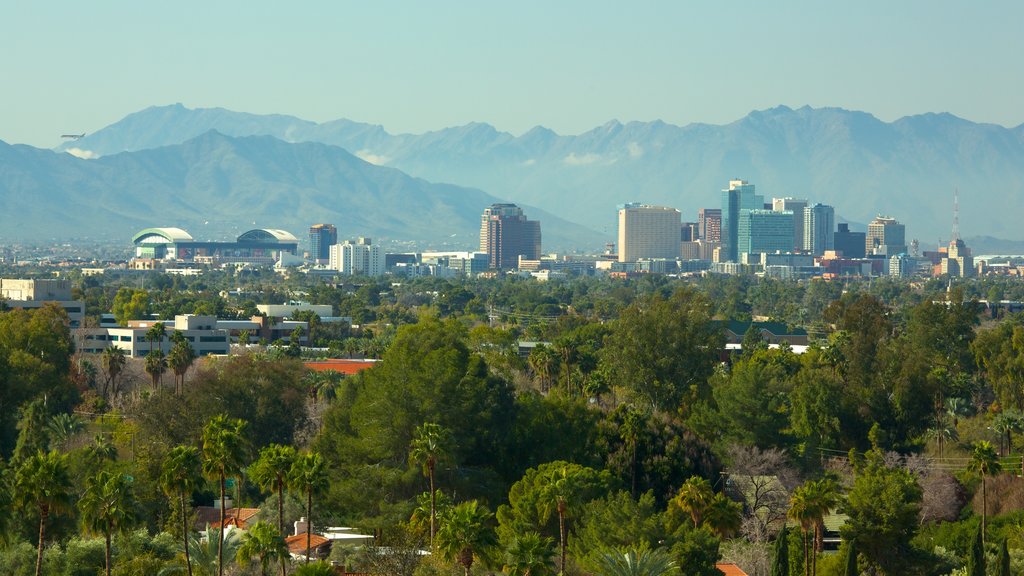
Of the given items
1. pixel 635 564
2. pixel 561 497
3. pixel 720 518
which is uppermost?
pixel 561 497

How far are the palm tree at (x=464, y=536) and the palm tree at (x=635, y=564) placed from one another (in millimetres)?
3431

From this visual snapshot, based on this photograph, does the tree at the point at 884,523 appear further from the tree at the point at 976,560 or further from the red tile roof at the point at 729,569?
the tree at the point at 976,560

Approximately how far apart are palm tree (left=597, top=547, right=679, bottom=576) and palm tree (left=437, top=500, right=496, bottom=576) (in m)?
3.43

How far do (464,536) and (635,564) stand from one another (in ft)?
15.1

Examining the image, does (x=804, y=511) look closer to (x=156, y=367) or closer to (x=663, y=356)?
(x=663, y=356)

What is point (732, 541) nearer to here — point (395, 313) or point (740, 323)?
point (740, 323)

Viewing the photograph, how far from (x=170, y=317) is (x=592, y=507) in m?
95.5

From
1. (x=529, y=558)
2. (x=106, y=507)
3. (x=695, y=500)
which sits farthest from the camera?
(x=695, y=500)

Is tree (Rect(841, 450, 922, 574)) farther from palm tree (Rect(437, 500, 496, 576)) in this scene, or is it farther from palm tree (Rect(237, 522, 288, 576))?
palm tree (Rect(237, 522, 288, 576))

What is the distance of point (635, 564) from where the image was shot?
44969 millimetres

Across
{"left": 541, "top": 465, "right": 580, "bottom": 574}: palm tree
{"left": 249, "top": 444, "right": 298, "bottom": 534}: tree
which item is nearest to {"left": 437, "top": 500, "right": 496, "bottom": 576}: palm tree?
{"left": 541, "top": 465, "right": 580, "bottom": 574}: palm tree

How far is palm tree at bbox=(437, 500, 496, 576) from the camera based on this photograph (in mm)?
43500

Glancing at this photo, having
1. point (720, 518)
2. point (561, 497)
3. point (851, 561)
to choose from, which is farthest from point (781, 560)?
point (561, 497)

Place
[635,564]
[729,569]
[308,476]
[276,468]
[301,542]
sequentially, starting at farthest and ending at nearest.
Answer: [729,569]
[301,542]
[276,468]
[308,476]
[635,564]
